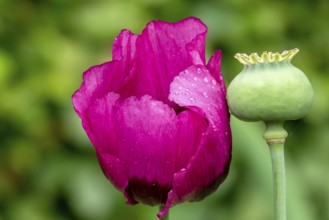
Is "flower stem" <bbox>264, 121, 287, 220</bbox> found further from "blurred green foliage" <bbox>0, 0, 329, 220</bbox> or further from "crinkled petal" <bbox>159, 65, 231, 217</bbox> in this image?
"blurred green foliage" <bbox>0, 0, 329, 220</bbox>

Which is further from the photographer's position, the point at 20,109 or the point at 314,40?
the point at 314,40

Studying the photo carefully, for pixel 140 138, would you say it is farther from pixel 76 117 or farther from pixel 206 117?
pixel 76 117

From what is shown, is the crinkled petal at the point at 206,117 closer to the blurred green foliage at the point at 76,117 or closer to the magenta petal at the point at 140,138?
the magenta petal at the point at 140,138

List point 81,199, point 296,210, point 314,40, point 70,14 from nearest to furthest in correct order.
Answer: point 296,210
point 81,199
point 70,14
point 314,40

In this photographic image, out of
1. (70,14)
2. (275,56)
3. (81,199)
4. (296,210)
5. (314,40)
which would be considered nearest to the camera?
(275,56)

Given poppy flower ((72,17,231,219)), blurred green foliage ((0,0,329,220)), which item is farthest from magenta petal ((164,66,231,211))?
blurred green foliage ((0,0,329,220))

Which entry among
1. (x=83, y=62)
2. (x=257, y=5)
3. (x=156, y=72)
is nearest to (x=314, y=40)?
(x=257, y=5)

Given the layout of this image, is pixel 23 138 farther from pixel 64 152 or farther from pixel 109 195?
pixel 109 195
